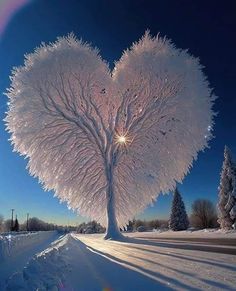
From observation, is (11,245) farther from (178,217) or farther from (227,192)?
(178,217)

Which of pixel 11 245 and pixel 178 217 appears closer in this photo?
pixel 11 245

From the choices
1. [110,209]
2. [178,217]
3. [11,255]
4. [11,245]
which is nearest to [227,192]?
[110,209]

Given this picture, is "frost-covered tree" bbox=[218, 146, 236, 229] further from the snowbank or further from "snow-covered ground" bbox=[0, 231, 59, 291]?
"snow-covered ground" bbox=[0, 231, 59, 291]

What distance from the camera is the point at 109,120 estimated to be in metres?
32.9

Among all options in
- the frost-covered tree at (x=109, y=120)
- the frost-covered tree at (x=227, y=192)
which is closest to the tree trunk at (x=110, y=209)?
the frost-covered tree at (x=109, y=120)

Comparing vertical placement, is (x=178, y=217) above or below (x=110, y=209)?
above

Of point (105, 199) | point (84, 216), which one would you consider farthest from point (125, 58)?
point (84, 216)

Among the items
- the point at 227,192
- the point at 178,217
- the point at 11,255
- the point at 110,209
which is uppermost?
the point at 227,192

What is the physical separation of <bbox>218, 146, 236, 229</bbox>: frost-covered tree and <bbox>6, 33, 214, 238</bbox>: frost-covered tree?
1524cm

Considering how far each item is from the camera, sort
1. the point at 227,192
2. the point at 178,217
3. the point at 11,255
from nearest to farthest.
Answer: the point at 11,255, the point at 227,192, the point at 178,217

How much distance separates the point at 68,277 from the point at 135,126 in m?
24.7

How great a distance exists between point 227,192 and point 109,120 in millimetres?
20829

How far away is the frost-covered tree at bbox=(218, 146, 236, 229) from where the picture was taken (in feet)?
150

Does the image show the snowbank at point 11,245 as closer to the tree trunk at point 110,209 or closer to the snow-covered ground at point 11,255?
the snow-covered ground at point 11,255
